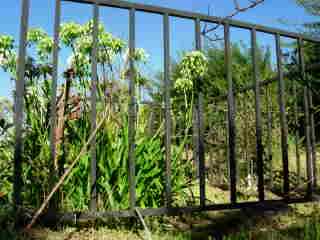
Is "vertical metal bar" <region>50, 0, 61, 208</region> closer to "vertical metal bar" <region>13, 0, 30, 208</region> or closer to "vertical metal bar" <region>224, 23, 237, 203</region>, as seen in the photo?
"vertical metal bar" <region>13, 0, 30, 208</region>

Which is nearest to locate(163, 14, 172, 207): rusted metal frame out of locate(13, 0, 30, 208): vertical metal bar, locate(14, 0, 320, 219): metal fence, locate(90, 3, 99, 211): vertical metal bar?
locate(14, 0, 320, 219): metal fence

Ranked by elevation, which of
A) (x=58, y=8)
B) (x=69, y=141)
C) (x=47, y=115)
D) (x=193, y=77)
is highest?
(x=58, y=8)

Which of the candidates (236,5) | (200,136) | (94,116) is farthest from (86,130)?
(236,5)

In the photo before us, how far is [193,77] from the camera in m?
2.00

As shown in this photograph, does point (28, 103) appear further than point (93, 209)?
Yes

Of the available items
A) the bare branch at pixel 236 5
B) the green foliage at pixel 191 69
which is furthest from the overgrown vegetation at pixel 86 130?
the bare branch at pixel 236 5

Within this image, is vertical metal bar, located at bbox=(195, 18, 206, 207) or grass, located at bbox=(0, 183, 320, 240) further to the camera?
vertical metal bar, located at bbox=(195, 18, 206, 207)

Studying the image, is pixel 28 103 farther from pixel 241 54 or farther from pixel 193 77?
pixel 241 54

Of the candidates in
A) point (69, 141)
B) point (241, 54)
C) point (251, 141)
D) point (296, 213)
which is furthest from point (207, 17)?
point (241, 54)

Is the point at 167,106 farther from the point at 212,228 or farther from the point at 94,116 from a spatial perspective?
the point at 212,228

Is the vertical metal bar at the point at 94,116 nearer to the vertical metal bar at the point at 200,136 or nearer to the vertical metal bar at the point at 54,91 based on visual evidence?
the vertical metal bar at the point at 54,91

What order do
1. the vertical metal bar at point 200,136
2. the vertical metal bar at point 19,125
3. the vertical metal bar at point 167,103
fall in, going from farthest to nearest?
the vertical metal bar at point 200,136, the vertical metal bar at point 167,103, the vertical metal bar at point 19,125

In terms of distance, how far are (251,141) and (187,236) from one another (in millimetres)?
2272

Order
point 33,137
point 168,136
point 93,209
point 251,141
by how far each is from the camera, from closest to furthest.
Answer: point 93,209 < point 168,136 < point 33,137 < point 251,141
